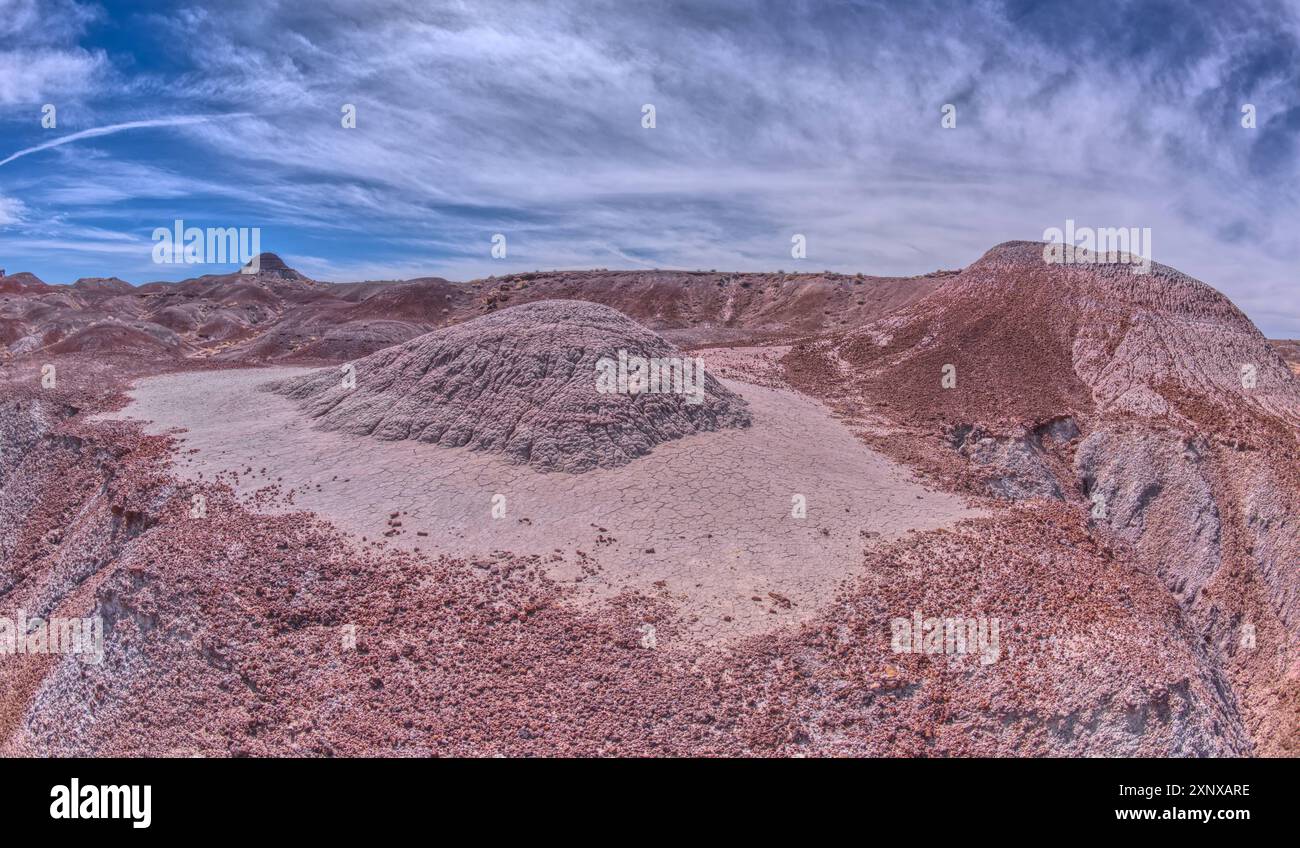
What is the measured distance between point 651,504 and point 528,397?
5133 mm

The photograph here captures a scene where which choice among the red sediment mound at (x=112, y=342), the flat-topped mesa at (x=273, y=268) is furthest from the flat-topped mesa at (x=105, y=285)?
the red sediment mound at (x=112, y=342)

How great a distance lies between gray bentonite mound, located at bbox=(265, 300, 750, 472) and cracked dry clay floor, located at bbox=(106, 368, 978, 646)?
578mm

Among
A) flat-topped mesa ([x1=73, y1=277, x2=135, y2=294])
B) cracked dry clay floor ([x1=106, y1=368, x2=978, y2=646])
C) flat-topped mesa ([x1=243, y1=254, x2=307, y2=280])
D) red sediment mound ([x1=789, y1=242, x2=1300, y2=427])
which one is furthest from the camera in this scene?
flat-topped mesa ([x1=243, y1=254, x2=307, y2=280])

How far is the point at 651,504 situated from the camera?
13.2m

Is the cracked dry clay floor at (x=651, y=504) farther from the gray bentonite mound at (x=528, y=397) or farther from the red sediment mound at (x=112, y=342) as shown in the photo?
the red sediment mound at (x=112, y=342)

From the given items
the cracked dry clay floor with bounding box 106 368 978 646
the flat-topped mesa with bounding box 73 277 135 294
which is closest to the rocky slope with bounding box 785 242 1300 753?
the cracked dry clay floor with bounding box 106 368 978 646

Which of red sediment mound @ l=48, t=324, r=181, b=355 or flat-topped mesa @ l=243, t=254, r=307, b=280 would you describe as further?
flat-topped mesa @ l=243, t=254, r=307, b=280

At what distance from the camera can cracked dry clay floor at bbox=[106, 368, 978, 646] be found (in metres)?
10.5

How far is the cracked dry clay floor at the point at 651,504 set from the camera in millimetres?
10531

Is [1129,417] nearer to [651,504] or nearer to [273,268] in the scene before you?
[651,504]

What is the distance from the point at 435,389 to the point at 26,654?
9.71 meters

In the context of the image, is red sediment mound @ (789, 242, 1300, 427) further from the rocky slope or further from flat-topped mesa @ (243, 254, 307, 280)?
flat-topped mesa @ (243, 254, 307, 280)

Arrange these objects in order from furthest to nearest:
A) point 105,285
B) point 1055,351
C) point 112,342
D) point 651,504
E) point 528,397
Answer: point 105,285, point 112,342, point 1055,351, point 528,397, point 651,504

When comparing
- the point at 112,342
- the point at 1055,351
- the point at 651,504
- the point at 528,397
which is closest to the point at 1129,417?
the point at 1055,351
